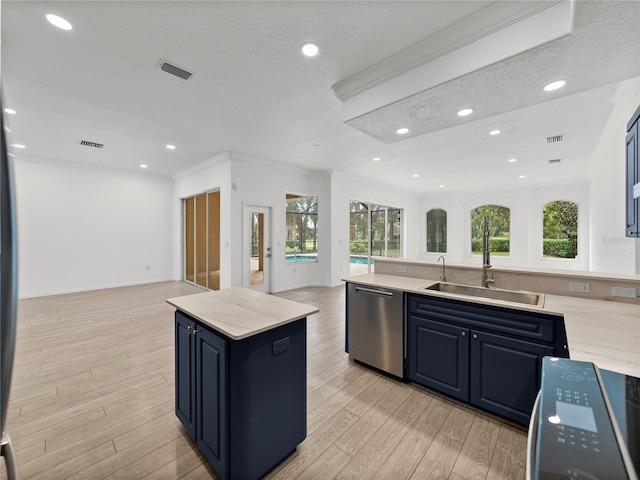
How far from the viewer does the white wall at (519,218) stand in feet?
26.1

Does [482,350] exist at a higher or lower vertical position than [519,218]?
lower

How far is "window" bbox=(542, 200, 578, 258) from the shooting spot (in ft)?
27.3

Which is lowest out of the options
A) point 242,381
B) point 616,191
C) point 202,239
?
point 242,381

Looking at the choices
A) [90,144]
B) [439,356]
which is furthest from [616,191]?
[90,144]

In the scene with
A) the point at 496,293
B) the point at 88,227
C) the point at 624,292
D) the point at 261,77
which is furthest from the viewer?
the point at 88,227

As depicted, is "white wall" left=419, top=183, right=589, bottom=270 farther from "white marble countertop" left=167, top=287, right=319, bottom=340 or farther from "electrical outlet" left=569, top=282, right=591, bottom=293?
"white marble countertop" left=167, top=287, right=319, bottom=340

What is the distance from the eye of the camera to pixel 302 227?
6922mm

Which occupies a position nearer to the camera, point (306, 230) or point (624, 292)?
point (624, 292)

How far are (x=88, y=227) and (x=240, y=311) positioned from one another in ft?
21.5

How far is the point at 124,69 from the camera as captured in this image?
2.64 m

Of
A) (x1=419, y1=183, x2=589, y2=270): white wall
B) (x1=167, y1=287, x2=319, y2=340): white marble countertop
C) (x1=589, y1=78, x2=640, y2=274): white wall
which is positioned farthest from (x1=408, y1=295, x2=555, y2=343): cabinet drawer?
(x1=419, y1=183, x2=589, y2=270): white wall

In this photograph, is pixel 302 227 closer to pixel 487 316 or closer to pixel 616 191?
pixel 487 316

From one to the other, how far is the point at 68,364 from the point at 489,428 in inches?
153

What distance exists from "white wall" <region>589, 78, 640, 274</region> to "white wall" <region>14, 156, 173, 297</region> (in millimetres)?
8653
